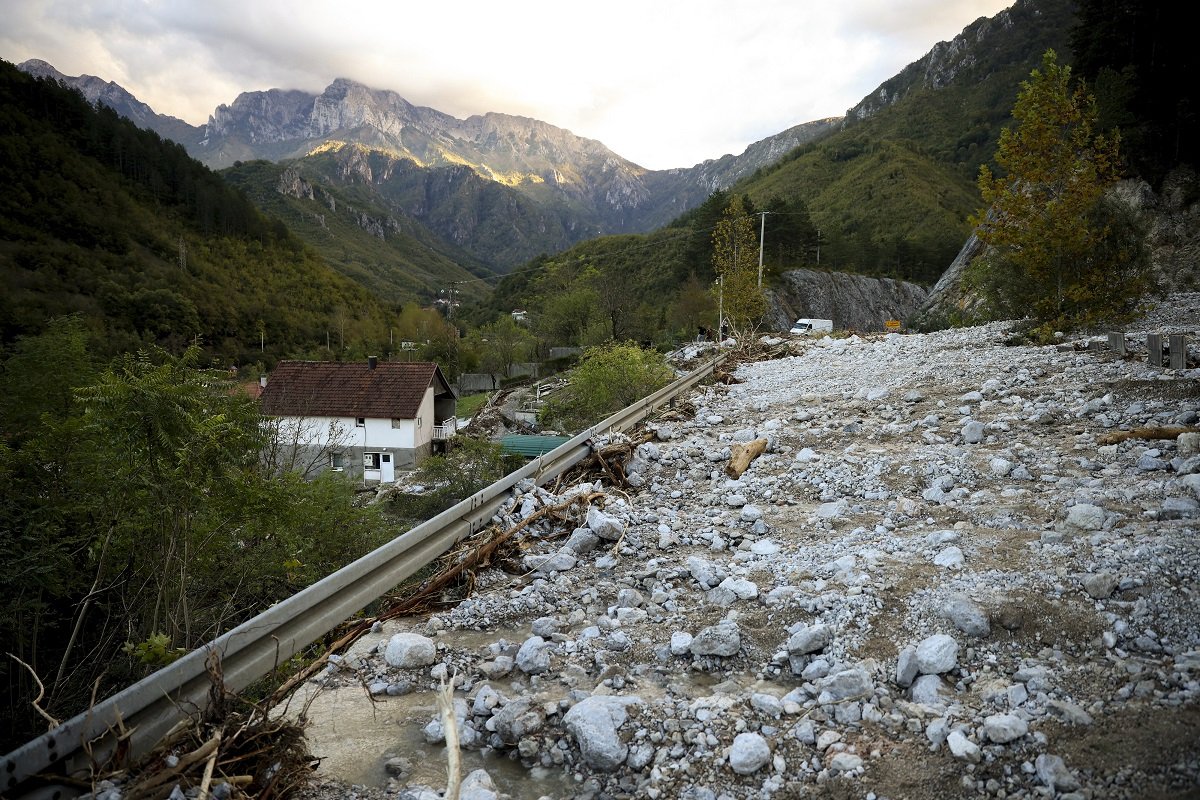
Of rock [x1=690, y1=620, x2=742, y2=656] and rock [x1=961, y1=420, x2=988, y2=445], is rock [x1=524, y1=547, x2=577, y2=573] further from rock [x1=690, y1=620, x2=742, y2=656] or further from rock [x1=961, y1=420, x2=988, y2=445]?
rock [x1=961, y1=420, x2=988, y2=445]

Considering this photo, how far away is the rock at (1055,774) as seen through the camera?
172 centimetres

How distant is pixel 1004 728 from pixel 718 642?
3.62 ft

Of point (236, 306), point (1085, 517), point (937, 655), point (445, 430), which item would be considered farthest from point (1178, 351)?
point (236, 306)

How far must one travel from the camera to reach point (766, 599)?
3125mm

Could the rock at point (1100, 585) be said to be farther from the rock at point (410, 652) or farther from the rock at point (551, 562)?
the rock at point (410, 652)

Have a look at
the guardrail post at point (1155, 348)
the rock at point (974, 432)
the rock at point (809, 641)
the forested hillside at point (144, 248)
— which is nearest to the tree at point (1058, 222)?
the guardrail post at point (1155, 348)

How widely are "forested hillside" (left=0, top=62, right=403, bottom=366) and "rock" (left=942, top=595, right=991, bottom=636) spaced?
71979 millimetres

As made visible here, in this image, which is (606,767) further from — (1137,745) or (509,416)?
(509,416)

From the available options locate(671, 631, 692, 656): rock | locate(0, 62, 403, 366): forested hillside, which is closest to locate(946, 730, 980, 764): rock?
locate(671, 631, 692, 656): rock

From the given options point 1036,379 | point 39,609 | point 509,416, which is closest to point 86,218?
point 509,416

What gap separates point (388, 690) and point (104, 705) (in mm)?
1008

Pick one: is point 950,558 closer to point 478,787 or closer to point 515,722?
point 515,722

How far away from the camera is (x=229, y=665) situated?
2338mm

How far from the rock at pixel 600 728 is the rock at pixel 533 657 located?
37 cm
